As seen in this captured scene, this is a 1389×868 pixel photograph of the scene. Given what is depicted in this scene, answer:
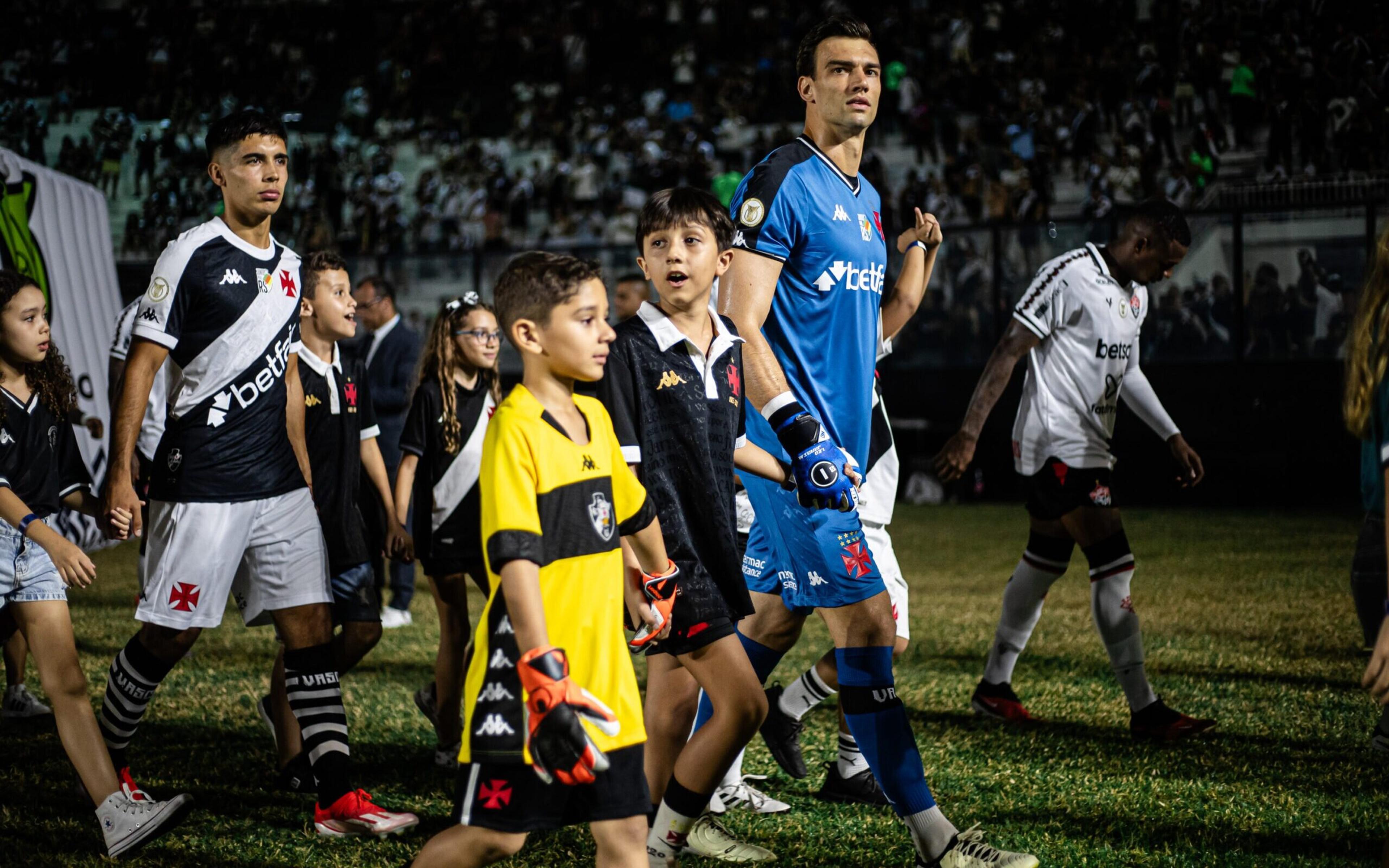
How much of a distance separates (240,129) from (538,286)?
2.08m

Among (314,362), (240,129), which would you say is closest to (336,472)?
(314,362)

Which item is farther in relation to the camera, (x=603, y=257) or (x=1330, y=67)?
(x=1330, y=67)

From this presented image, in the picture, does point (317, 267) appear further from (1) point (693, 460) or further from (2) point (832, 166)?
(1) point (693, 460)

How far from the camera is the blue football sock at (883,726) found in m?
3.64

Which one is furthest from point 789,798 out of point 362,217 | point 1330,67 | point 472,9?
point 472,9

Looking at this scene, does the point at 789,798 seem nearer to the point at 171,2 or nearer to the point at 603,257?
the point at 603,257

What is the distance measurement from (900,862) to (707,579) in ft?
4.03

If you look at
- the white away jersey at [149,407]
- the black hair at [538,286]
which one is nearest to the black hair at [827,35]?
the black hair at [538,286]

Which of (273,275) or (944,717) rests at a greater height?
(273,275)

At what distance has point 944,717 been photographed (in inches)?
231

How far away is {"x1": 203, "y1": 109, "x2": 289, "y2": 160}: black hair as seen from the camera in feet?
14.2

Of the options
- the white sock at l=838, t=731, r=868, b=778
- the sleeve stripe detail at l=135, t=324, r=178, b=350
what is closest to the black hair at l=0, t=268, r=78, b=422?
the sleeve stripe detail at l=135, t=324, r=178, b=350

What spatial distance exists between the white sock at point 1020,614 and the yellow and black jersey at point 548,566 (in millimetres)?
3395

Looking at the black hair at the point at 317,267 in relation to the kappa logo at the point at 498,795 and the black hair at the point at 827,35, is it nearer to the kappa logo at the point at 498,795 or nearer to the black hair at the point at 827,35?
the black hair at the point at 827,35
